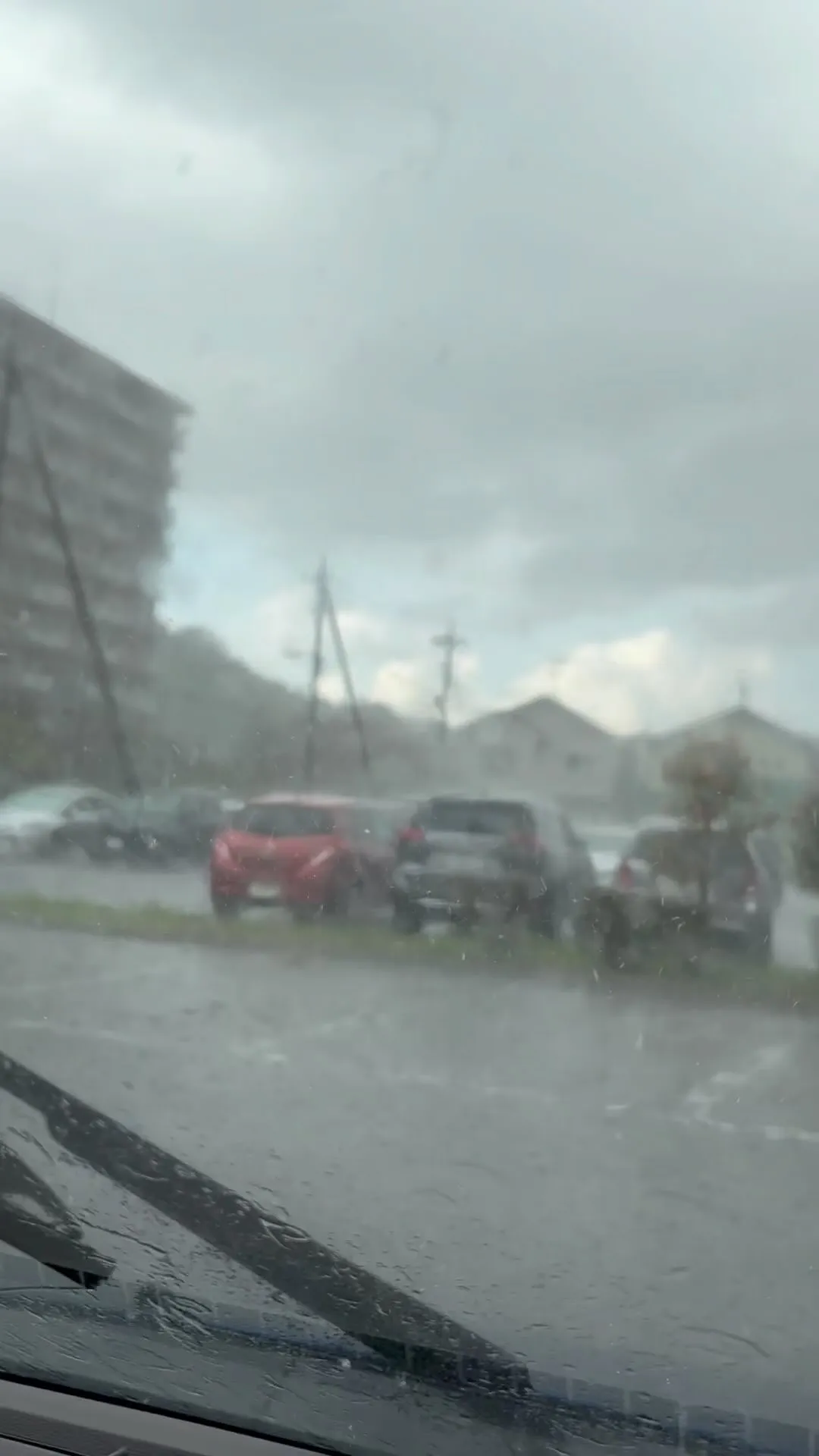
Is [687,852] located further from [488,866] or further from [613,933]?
[488,866]

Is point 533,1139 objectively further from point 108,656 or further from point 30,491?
point 30,491

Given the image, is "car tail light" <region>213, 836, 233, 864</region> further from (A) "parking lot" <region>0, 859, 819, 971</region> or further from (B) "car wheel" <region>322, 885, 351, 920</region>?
(B) "car wheel" <region>322, 885, 351, 920</region>

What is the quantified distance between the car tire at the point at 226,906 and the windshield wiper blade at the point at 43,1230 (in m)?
1.16

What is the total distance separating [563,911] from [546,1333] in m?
1.12

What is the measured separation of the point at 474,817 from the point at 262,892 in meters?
0.81

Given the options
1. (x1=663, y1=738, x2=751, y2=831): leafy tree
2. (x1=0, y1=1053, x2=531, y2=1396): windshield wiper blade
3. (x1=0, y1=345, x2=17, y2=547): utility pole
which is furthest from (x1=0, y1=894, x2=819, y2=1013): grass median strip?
(x1=0, y1=345, x2=17, y2=547): utility pole

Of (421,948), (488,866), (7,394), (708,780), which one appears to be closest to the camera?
(708,780)

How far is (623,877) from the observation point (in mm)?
4145

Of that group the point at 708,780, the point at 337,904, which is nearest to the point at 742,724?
the point at 708,780

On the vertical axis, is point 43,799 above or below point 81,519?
below

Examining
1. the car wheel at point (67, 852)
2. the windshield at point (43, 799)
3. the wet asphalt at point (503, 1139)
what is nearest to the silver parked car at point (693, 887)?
the wet asphalt at point (503, 1139)

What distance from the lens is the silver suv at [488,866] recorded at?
4223 millimetres

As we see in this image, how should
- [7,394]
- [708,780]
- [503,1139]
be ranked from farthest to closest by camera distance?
[7,394] < [503,1139] < [708,780]

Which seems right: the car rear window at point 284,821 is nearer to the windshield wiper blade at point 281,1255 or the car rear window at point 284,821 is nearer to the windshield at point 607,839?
the windshield at point 607,839
